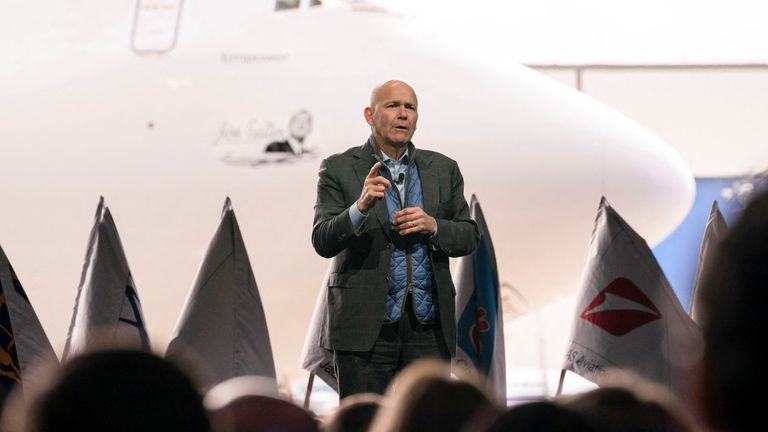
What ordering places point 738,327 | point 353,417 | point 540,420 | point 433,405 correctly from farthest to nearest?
point 353,417 < point 433,405 < point 540,420 < point 738,327

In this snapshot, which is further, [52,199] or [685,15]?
[685,15]

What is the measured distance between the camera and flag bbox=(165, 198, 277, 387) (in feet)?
14.5

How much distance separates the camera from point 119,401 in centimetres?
117

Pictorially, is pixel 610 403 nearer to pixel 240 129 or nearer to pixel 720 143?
pixel 240 129

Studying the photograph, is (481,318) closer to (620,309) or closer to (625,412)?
(620,309)

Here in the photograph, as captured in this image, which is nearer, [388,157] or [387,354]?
[387,354]

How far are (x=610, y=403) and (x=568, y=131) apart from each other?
4427mm

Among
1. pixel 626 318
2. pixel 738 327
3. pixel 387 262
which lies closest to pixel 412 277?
pixel 387 262

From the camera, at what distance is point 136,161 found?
5.90 meters

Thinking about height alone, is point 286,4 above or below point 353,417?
above

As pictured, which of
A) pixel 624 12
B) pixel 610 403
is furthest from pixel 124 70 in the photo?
pixel 624 12

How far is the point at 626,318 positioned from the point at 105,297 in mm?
1767

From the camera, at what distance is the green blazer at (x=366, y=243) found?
11.0 ft

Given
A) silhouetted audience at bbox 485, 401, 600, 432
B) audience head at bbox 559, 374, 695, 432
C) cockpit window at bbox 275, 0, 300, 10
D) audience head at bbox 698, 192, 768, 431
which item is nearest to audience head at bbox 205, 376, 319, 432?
audience head at bbox 559, 374, 695, 432
